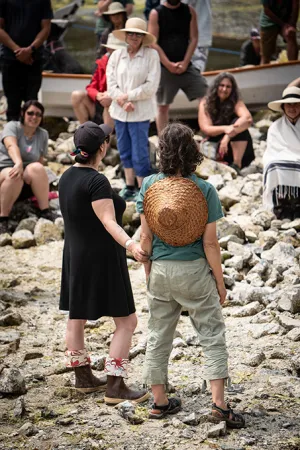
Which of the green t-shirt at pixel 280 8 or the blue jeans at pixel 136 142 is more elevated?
the green t-shirt at pixel 280 8

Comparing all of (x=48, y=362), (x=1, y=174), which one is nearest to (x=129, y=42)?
(x=1, y=174)

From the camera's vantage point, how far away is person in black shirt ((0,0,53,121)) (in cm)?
1039

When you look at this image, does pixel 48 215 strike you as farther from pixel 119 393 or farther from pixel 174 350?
pixel 119 393

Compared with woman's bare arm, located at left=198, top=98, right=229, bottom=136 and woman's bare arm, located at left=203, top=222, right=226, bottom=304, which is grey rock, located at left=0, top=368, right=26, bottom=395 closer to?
woman's bare arm, located at left=203, top=222, right=226, bottom=304

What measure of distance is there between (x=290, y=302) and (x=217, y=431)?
7.28 feet

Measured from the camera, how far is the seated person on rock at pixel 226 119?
1017 cm

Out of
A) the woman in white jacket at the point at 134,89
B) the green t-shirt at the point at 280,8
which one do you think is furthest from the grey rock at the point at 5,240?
the green t-shirt at the point at 280,8

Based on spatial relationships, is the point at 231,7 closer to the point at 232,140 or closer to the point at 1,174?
the point at 232,140

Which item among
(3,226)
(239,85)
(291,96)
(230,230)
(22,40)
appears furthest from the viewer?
(239,85)

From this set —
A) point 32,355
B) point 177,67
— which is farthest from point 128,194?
point 32,355

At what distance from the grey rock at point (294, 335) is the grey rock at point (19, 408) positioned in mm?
1997

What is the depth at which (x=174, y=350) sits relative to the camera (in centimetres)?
608

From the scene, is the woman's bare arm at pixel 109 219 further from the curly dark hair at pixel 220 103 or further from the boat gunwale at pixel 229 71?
the boat gunwale at pixel 229 71

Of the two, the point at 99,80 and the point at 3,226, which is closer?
the point at 3,226
